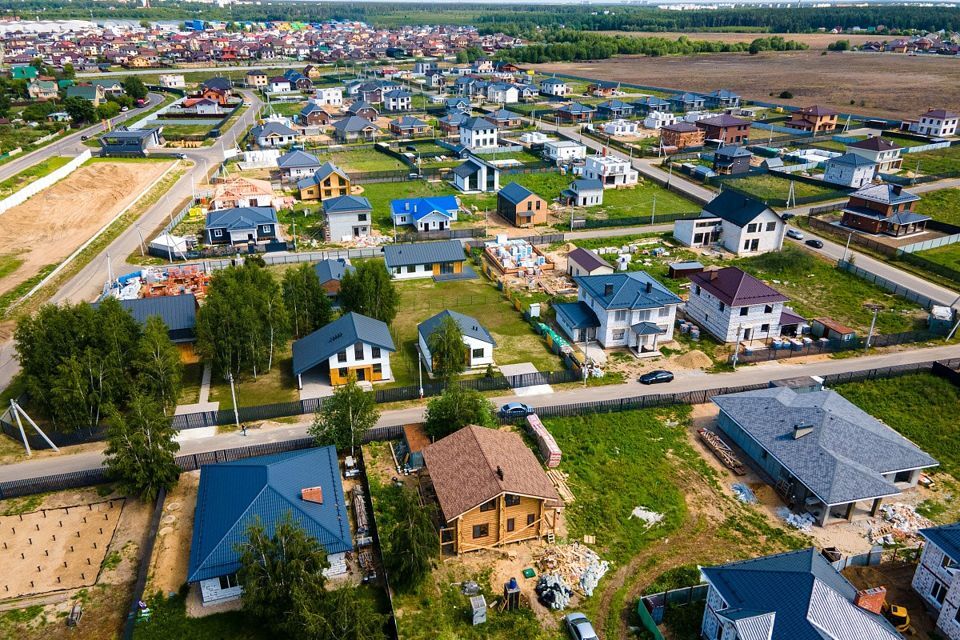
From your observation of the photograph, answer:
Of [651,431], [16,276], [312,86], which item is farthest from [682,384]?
[312,86]

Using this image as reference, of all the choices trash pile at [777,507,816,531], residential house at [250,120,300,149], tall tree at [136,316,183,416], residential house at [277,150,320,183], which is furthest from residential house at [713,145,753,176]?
tall tree at [136,316,183,416]

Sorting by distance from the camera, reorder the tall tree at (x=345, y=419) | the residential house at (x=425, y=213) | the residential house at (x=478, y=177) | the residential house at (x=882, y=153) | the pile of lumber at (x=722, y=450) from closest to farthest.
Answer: the tall tree at (x=345, y=419) < the pile of lumber at (x=722, y=450) < the residential house at (x=425, y=213) < the residential house at (x=478, y=177) < the residential house at (x=882, y=153)

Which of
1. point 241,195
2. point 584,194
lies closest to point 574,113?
point 584,194

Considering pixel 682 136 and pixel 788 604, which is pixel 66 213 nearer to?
pixel 788 604

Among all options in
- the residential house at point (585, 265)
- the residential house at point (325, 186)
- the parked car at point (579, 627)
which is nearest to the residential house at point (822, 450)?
the parked car at point (579, 627)

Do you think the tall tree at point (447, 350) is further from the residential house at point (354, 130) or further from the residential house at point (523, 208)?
the residential house at point (354, 130)

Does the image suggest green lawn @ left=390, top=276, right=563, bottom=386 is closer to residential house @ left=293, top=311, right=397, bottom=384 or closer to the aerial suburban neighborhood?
the aerial suburban neighborhood
